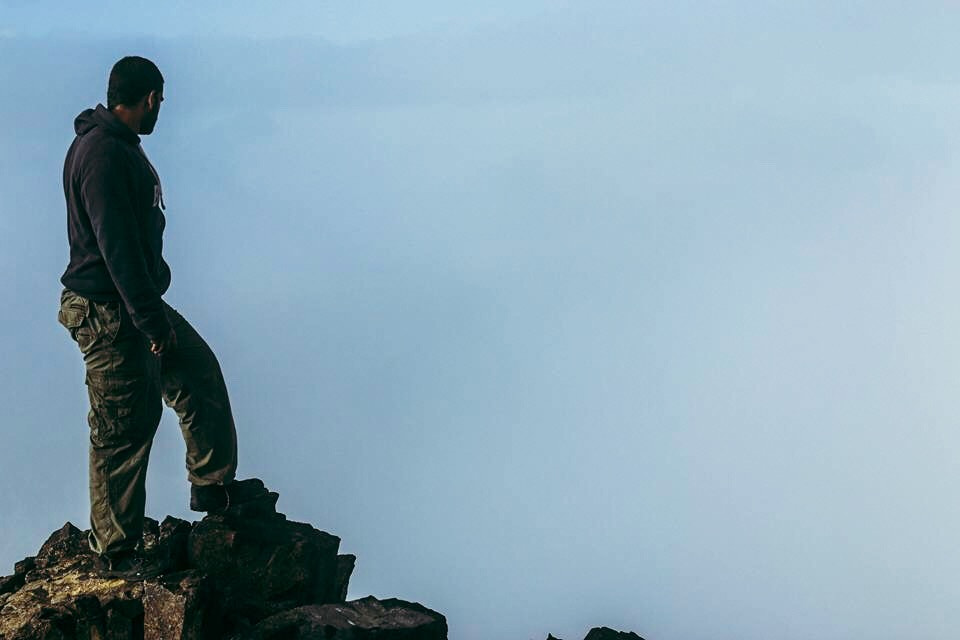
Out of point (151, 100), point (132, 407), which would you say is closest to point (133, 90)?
point (151, 100)

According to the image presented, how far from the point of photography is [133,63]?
11750mm

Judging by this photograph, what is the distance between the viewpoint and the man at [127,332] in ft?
37.4

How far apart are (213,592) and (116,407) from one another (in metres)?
1.84

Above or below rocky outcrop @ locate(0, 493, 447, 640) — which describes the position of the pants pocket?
above

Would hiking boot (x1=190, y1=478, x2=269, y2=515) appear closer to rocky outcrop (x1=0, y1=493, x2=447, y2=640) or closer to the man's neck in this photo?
rocky outcrop (x1=0, y1=493, x2=447, y2=640)

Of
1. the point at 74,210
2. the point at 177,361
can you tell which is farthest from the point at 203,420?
the point at 74,210

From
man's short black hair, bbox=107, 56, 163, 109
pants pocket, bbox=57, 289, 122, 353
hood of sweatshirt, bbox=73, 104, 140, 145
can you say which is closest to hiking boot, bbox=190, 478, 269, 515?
pants pocket, bbox=57, 289, 122, 353

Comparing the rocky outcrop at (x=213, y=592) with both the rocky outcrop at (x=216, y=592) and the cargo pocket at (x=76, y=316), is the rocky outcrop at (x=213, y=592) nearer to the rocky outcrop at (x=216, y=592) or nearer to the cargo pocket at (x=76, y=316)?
the rocky outcrop at (x=216, y=592)

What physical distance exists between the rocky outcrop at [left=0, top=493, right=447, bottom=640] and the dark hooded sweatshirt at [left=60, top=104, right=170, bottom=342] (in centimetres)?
221

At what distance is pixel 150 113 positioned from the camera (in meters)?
11.9

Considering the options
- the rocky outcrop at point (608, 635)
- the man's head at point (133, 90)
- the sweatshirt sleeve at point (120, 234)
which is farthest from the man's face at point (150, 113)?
the rocky outcrop at point (608, 635)

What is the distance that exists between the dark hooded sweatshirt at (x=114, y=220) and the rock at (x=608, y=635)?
186 inches

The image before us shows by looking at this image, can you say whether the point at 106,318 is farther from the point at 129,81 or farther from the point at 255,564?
the point at 255,564

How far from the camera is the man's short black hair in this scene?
462 inches
